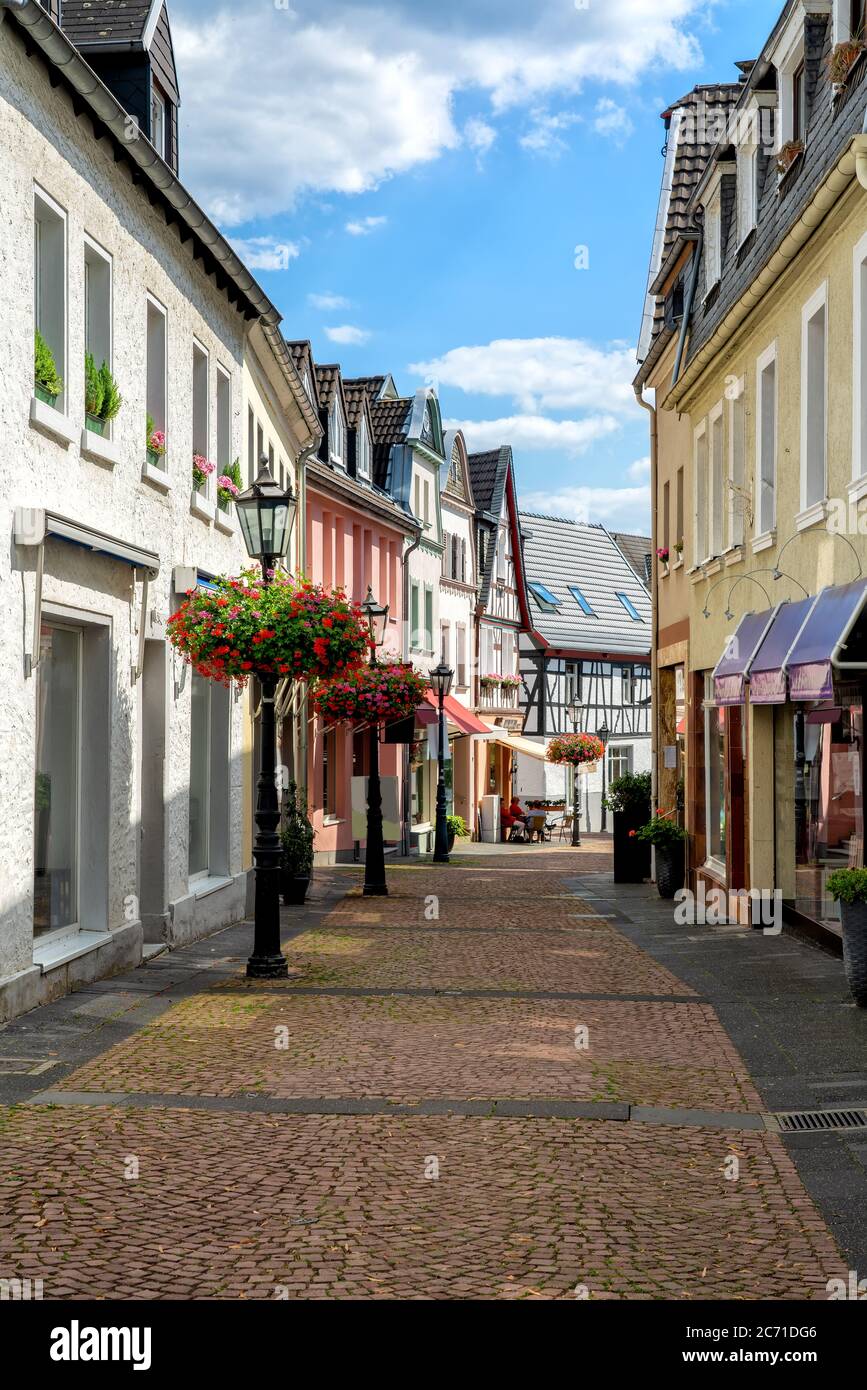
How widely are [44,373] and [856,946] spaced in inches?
252

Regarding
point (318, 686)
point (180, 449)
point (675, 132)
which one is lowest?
point (318, 686)

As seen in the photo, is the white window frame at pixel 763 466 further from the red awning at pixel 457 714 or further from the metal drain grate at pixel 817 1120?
the red awning at pixel 457 714

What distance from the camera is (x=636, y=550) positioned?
69125 millimetres

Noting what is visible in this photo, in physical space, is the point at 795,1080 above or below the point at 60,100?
below

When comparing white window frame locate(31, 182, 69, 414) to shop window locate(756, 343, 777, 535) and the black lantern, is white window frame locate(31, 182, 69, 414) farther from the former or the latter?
shop window locate(756, 343, 777, 535)

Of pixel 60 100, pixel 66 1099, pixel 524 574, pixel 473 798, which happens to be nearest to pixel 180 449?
pixel 60 100

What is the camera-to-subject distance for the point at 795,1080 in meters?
8.41

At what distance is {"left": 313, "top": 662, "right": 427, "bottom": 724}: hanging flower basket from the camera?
68.0ft

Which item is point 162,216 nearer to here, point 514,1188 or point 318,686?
point 318,686

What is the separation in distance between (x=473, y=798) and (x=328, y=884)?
74.7ft

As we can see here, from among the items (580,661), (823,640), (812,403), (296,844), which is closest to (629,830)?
(296,844)

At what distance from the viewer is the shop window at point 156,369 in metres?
14.1

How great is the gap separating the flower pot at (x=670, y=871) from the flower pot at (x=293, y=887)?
4.67 m

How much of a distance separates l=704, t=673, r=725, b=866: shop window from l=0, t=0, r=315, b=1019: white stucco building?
562cm
